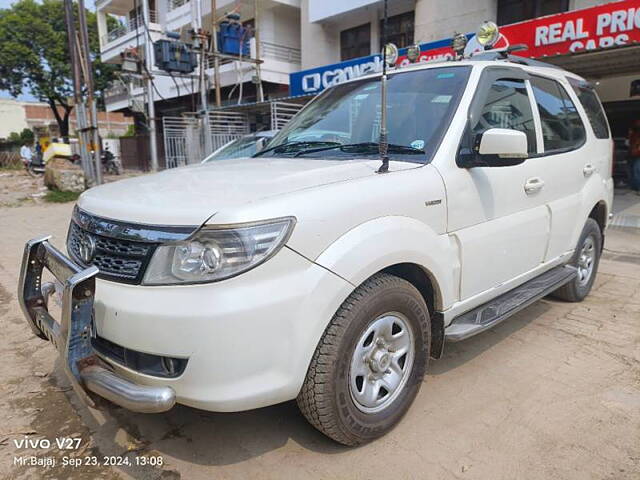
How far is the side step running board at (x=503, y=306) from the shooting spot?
8.87 feet

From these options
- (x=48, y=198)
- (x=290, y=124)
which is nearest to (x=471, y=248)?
(x=290, y=124)

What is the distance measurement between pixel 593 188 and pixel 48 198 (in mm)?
13145

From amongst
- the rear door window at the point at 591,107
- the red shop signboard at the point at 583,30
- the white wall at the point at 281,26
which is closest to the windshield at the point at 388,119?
the rear door window at the point at 591,107

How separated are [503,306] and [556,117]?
65.8 inches

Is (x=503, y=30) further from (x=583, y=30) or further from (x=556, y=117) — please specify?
(x=556, y=117)

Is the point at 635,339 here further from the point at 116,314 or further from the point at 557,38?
the point at 557,38

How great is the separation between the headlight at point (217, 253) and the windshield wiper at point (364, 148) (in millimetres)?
1135

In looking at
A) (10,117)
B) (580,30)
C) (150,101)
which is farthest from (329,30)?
(10,117)

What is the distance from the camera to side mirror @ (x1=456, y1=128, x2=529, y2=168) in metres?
2.53

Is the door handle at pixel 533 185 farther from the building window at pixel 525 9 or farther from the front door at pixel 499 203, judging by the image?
the building window at pixel 525 9

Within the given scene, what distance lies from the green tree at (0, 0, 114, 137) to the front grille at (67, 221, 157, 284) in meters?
33.6

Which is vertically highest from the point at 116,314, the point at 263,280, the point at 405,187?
the point at 405,187

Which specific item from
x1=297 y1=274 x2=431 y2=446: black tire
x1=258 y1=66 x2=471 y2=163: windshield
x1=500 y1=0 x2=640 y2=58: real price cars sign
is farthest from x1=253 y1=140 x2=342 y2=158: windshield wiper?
x1=500 y1=0 x2=640 y2=58: real price cars sign

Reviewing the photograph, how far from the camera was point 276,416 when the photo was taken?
2.63 m
